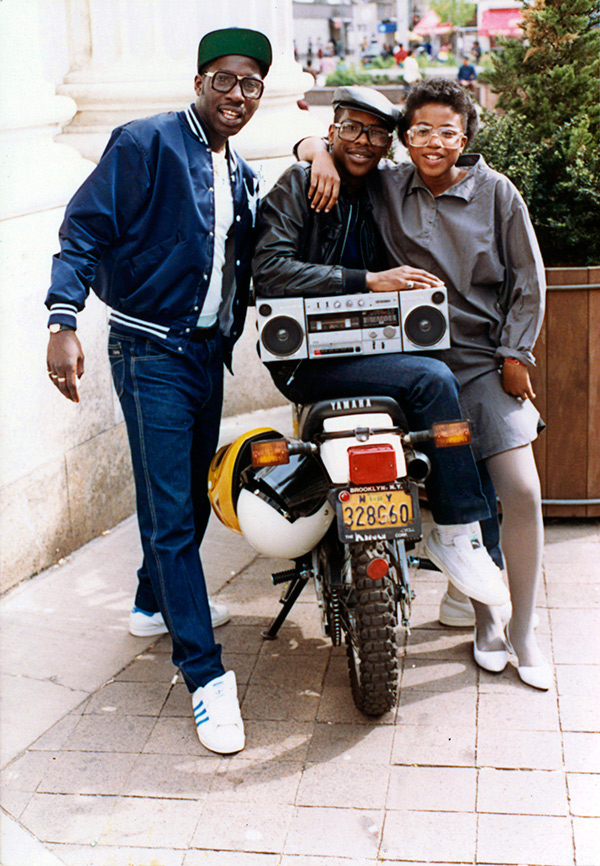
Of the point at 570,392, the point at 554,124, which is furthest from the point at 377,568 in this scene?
the point at 554,124

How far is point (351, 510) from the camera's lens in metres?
3.15

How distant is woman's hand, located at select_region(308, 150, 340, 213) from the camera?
136 inches

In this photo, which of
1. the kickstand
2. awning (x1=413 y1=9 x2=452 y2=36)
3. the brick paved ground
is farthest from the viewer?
awning (x1=413 y1=9 x2=452 y2=36)

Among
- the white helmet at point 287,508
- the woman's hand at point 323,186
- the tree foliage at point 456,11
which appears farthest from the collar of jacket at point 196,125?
the tree foliage at point 456,11

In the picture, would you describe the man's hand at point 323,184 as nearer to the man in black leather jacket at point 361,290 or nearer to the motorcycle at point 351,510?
the man in black leather jacket at point 361,290

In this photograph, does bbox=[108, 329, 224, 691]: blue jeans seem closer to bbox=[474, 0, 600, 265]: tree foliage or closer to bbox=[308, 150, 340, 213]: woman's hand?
bbox=[308, 150, 340, 213]: woman's hand

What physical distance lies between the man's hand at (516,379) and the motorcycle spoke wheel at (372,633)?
0.80 m

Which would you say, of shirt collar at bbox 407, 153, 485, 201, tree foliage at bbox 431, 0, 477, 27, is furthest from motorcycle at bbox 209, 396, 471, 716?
tree foliage at bbox 431, 0, 477, 27

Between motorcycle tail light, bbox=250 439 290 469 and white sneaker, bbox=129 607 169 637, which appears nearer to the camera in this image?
motorcycle tail light, bbox=250 439 290 469

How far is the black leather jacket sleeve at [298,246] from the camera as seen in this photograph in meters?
3.40

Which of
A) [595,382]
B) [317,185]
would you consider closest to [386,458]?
[317,185]

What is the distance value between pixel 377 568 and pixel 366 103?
148cm

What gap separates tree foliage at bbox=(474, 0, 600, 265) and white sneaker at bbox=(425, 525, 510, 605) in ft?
6.35

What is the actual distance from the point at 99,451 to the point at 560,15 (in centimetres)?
323
